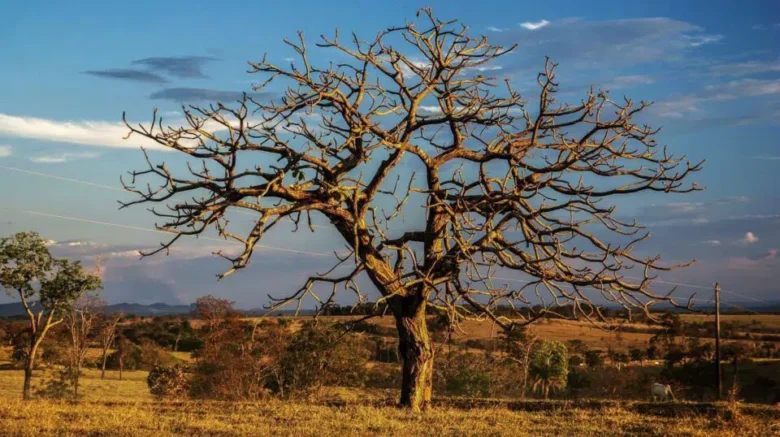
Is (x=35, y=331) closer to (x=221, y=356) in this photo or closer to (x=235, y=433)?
(x=221, y=356)

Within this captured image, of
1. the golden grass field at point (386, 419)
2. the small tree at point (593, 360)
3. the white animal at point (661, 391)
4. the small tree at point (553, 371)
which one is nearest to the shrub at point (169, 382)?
the small tree at point (553, 371)

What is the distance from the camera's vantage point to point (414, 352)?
14773 mm

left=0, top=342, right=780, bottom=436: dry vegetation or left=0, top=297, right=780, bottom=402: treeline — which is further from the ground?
left=0, top=342, right=780, bottom=436: dry vegetation

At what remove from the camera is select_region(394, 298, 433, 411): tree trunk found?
1470 centimetres

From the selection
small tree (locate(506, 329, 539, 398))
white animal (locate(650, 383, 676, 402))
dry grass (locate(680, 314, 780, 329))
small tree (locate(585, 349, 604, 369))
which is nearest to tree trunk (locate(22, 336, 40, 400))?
small tree (locate(506, 329, 539, 398))

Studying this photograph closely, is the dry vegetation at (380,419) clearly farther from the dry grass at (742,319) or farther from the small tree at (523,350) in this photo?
the dry grass at (742,319)

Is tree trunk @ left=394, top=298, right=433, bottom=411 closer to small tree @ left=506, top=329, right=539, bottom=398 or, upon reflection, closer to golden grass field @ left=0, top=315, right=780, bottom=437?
golden grass field @ left=0, top=315, right=780, bottom=437

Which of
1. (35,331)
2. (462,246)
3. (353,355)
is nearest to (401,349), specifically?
(462,246)

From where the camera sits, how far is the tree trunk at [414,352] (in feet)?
48.2

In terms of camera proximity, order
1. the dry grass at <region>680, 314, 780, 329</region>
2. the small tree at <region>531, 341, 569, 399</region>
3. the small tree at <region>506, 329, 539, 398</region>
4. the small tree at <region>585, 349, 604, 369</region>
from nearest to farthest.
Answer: the small tree at <region>506, 329, 539, 398</region>
the small tree at <region>531, 341, 569, 399</region>
the small tree at <region>585, 349, 604, 369</region>
the dry grass at <region>680, 314, 780, 329</region>

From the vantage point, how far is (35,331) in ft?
100

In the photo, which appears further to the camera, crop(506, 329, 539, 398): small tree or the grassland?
crop(506, 329, 539, 398): small tree

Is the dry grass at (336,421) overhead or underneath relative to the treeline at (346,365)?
overhead

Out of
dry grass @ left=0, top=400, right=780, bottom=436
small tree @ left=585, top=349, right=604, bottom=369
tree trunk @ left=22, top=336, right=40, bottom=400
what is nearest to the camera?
dry grass @ left=0, top=400, right=780, bottom=436
